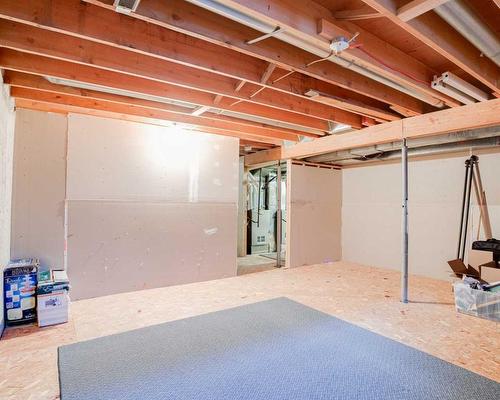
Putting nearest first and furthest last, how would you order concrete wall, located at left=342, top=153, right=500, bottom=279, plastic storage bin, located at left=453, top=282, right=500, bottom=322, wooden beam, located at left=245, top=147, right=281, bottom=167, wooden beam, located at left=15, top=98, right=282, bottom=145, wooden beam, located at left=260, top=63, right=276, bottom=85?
wooden beam, located at left=260, top=63, right=276, bottom=85 < plastic storage bin, located at left=453, top=282, right=500, bottom=322 < wooden beam, located at left=15, top=98, right=282, bottom=145 < concrete wall, located at left=342, top=153, right=500, bottom=279 < wooden beam, located at left=245, top=147, right=281, bottom=167

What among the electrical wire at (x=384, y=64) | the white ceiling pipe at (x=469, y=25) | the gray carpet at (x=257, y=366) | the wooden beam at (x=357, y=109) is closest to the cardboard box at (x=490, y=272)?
the gray carpet at (x=257, y=366)

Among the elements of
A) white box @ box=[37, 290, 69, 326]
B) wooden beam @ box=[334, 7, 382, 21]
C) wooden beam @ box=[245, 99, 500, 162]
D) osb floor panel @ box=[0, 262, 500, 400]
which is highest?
wooden beam @ box=[334, 7, 382, 21]

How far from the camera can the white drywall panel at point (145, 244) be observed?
3.54m

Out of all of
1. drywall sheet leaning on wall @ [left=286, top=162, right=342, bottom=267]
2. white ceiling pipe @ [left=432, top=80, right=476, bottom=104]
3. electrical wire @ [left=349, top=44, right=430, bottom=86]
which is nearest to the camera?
electrical wire @ [left=349, top=44, right=430, bottom=86]

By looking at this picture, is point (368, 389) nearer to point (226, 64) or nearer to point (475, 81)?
point (226, 64)

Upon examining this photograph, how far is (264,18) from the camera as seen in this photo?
164cm

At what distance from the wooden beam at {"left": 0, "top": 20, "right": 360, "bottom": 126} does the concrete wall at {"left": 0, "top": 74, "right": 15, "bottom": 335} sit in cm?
70

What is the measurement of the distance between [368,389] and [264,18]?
2.36 metres

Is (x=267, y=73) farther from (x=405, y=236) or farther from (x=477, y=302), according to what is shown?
(x=477, y=302)

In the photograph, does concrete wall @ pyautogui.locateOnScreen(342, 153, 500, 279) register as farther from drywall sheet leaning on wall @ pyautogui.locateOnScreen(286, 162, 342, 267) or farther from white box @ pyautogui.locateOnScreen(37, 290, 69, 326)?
white box @ pyautogui.locateOnScreen(37, 290, 69, 326)

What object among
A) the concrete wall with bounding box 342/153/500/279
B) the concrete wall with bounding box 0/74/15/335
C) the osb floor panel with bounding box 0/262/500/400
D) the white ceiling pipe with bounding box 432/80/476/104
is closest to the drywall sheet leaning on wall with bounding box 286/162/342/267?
the concrete wall with bounding box 342/153/500/279

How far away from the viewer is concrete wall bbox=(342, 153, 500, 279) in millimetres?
4516

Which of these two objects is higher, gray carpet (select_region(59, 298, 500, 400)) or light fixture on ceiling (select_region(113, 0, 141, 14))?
light fixture on ceiling (select_region(113, 0, 141, 14))

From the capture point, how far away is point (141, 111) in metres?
3.59
